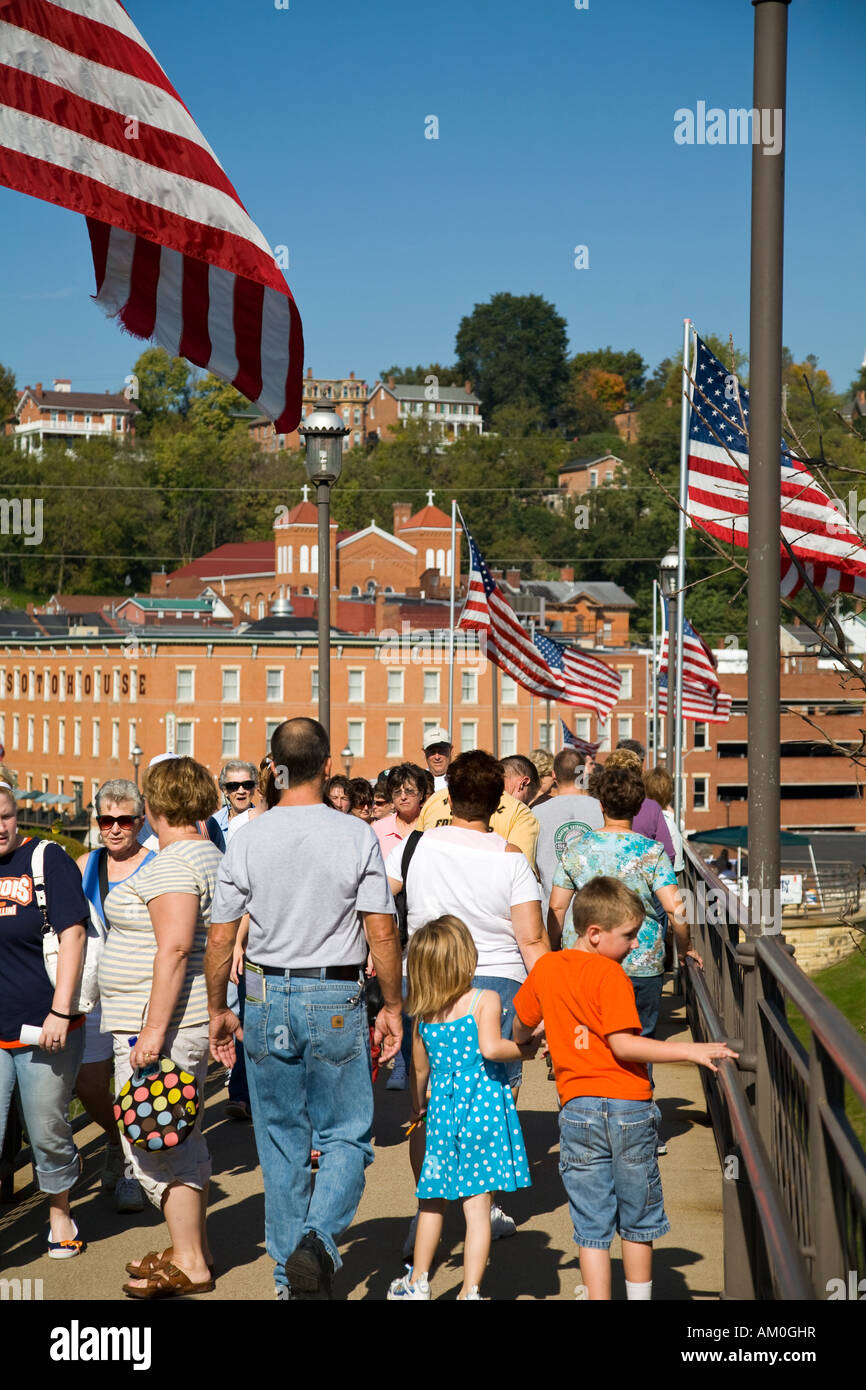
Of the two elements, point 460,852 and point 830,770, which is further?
point 830,770

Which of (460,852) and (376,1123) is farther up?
(460,852)

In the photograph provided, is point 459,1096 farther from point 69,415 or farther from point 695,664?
point 69,415

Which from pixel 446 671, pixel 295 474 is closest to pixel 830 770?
pixel 446 671

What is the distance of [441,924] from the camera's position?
226 inches

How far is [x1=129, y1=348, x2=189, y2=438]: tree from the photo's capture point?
156 meters

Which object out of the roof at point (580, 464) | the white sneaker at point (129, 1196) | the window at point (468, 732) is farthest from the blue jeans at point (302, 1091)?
the roof at point (580, 464)

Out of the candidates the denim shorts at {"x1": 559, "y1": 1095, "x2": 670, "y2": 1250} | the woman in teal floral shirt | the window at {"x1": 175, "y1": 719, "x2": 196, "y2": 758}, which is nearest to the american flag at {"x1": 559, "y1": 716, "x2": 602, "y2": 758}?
the woman in teal floral shirt

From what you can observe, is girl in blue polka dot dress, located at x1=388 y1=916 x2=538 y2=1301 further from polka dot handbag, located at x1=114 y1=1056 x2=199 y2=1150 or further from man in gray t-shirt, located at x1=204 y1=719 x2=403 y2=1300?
polka dot handbag, located at x1=114 y1=1056 x2=199 y2=1150

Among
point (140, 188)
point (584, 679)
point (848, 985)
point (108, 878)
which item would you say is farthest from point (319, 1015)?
point (848, 985)

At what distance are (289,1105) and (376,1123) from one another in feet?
11.2

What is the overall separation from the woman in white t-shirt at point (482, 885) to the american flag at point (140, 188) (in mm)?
1653

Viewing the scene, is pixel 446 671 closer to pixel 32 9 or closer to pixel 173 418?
pixel 32 9
